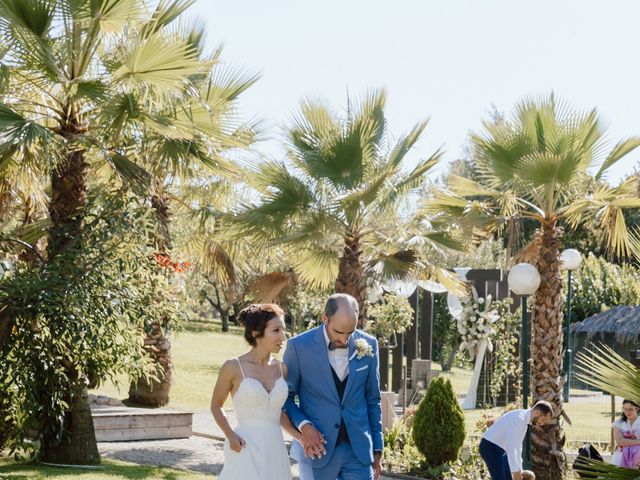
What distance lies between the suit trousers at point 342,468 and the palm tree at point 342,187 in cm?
778

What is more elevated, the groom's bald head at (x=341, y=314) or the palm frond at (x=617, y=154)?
the palm frond at (x=617, y=154)

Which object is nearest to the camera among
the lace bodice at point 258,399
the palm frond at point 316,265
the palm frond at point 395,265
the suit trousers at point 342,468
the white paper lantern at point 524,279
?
the suit trousers at point 342,468

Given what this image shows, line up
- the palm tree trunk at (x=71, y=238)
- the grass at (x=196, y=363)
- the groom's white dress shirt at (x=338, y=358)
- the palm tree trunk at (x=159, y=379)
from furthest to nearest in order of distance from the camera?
the grass at (x=196, y=363)
the palm tree trunk at (x=159, y=379)
the palm tree trunk at (x=71, y=238)
the groom's white dress shirt at (x=338, y=358)

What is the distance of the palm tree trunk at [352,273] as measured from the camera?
557 inches

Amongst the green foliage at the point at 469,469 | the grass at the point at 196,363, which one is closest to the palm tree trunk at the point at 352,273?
the green foliage at the point at 469,469

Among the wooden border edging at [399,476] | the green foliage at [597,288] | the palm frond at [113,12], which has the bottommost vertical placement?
the wooden border edging at [399,476]

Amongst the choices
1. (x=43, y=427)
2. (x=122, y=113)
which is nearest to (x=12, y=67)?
(x=122, y=113)

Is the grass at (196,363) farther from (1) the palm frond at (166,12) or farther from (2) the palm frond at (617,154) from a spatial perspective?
(2) the palm frond at (617,154)

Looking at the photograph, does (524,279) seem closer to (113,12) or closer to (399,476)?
(399,476)

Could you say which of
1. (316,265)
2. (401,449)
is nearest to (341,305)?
(401,449)

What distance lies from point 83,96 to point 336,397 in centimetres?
572

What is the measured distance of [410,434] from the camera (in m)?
14.4

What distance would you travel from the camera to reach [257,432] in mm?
6613

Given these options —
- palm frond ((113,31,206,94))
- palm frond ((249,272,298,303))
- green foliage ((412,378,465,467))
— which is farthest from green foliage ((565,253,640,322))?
palm frond ((113,31,206,94))
